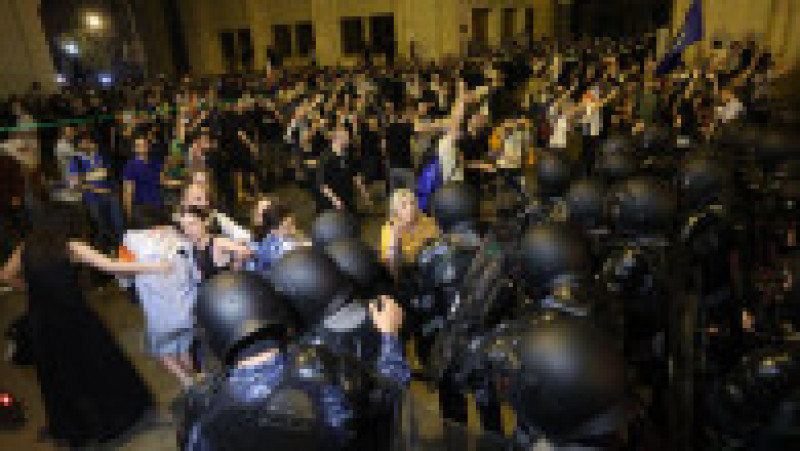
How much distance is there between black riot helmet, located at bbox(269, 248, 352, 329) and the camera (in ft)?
6.88

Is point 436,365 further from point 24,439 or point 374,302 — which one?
point 24,439

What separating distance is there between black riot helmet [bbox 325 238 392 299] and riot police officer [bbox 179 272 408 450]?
51cm

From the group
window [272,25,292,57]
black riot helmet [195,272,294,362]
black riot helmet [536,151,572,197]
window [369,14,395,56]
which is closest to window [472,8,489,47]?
window [369,14,395,56]

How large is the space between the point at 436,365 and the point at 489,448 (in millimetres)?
1003

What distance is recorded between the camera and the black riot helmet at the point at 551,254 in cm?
232

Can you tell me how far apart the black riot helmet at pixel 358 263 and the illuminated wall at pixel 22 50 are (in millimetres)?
17897

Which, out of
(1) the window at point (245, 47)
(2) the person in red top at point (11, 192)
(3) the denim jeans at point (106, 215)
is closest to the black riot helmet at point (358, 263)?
(2) the person in red top at point (11, 192)

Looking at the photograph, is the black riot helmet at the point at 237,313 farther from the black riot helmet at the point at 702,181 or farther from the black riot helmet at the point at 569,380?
the black riot helmet at the point at 702,181

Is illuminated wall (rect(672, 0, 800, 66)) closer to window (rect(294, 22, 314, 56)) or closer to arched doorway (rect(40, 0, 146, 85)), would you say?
window (rect(294, 22, 314, 56))

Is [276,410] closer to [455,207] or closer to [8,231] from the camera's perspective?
[455,207]

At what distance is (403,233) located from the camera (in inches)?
120

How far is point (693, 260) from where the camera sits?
3.09 meters

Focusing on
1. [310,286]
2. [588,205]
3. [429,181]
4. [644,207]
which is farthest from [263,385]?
[429,181]

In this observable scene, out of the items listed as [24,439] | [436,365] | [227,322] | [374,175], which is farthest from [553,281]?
[374,175]
